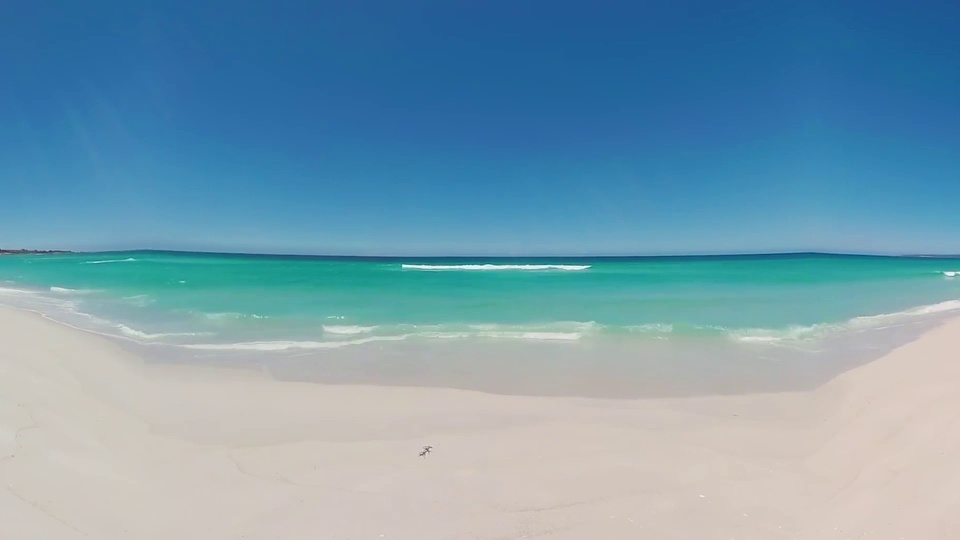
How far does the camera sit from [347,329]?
9781 millimetres

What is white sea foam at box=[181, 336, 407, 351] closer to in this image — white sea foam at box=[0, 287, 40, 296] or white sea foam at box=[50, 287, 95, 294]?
white sea foam at box=[50, 287, 95, 294]

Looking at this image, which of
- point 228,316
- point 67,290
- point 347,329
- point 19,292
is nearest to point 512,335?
point 347,329

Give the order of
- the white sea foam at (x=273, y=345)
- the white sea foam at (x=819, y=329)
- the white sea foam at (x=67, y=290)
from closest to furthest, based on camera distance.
→ the white sea foam at (x=273, y=345) → the white sea foam at (x=819, y=329) → the white sea foam at (x=67, y=290)

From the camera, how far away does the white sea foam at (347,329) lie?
943 cm

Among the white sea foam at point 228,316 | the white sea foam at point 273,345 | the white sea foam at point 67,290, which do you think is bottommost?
the white sea foam at point 273,345

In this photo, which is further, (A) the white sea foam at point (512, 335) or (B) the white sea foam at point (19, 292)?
(B) the white sea foam at point (19, 292)

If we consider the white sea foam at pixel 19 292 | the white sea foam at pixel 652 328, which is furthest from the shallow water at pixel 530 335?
the white sea foam at pixel 19 292

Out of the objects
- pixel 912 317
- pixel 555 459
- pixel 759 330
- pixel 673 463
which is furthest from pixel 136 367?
pixel 912 317

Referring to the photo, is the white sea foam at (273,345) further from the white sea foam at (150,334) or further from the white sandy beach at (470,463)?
the white sandy beach at (470,463)

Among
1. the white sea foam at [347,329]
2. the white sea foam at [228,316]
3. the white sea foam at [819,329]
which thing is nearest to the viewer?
the white sea foam at [819,329]

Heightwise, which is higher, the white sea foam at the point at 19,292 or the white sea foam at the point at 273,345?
the white sea foam at the point at 19,292

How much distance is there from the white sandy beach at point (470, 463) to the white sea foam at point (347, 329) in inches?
143

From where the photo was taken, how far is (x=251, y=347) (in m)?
8.03

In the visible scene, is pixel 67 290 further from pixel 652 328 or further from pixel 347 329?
pixel 652 328
